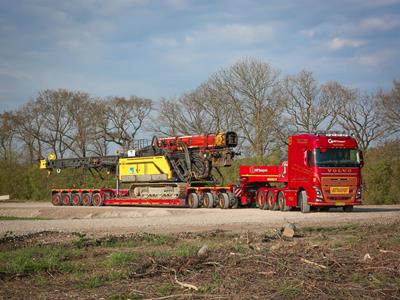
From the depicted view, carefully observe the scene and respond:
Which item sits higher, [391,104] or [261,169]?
[391,104]

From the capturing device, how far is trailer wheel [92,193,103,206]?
121ft

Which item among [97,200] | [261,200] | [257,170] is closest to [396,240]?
[261,200]

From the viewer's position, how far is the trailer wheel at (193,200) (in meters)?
31.7

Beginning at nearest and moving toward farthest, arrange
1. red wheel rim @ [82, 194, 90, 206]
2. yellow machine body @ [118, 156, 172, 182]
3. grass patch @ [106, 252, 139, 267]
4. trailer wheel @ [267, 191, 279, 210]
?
1. grass patch @ [106, 252, 139, 267]
2. trailer wheel @ [267, 191, 279, 210]
3. yellow machine body @ [118, 156, 172, 182]
4. red wheel rim @ [82, 194, 90, 206]

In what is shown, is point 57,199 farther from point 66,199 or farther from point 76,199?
point 76,199

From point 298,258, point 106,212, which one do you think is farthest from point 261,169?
point 298,258

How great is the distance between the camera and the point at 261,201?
1150 inches

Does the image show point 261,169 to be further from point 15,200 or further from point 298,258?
point 15,200

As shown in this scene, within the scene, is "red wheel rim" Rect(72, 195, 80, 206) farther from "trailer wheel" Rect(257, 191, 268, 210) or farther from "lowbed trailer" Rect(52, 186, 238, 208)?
"trailer wheel" Rect(257, 191, 268, 210)

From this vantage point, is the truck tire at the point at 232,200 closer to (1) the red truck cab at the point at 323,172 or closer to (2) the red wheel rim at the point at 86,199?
(1) the red truck cab at the point at 323,172

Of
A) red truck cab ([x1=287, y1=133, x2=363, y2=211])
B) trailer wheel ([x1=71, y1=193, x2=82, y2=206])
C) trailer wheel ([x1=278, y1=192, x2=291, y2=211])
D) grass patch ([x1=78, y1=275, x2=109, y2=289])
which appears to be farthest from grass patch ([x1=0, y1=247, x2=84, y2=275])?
trailer wheel ([x1=71, y1=193, x2=82, y2=206])

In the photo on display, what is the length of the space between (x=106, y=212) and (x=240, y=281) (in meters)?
21.5

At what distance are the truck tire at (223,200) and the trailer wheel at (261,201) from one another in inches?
68.5

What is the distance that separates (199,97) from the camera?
55.0 m
